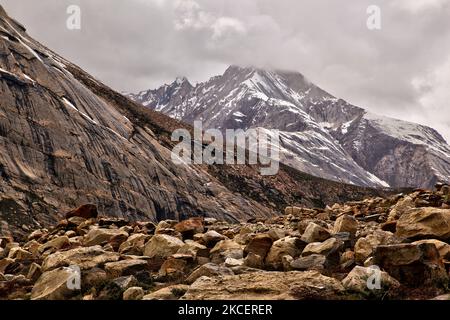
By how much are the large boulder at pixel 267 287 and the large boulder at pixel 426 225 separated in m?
3.87

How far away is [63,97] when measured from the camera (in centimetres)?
6706

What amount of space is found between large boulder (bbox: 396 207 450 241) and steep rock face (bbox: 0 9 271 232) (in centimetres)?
4038

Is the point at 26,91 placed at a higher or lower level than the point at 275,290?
higher

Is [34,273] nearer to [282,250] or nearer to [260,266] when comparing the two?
[260,266]

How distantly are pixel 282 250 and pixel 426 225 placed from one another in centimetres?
445

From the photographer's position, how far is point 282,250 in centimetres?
1384

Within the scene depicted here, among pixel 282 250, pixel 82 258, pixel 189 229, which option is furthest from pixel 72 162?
pixel 282 250

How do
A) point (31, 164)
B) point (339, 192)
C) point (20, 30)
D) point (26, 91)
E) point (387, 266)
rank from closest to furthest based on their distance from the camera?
point (387, 266) → point (31, 164) → point (26, 91) → point (20, 30) → point (339, 192)

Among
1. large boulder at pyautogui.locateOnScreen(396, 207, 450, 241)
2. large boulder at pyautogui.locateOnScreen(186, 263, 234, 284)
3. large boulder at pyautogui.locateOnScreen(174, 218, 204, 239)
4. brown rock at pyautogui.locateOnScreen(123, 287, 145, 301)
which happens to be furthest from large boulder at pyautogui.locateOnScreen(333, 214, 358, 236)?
brown rock at pyautogui.locateOnScreen(123, 287, 145, 301)

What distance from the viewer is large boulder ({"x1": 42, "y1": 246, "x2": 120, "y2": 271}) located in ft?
47.6

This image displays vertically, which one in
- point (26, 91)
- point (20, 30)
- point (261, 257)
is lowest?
point (261, 257)
